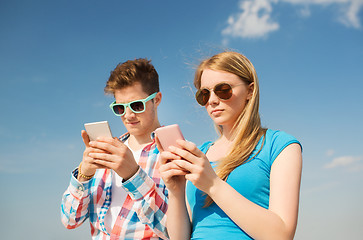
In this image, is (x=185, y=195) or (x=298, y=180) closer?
(x=298, y=180)

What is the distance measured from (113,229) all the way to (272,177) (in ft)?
7.53

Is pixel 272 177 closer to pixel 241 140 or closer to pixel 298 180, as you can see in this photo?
pixel 298 180

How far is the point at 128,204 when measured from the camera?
4.39m

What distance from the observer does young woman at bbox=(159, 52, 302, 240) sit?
9.36 feet

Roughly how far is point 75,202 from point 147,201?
3.59ft

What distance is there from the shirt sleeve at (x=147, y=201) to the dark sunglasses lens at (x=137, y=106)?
41.9 inches

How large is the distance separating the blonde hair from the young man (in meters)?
1.04

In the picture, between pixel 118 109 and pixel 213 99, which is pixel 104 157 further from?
pixel 213 99

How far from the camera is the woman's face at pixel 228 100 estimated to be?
357 cm

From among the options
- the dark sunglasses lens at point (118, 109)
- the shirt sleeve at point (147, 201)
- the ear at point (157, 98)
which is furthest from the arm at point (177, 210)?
the ear at point (157, 98)

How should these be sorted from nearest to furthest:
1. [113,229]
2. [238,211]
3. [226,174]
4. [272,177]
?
[238,211] → [272,177] → [226,174] → [113,229]

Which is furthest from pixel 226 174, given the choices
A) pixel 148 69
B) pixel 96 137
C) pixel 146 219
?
pixel 148 69

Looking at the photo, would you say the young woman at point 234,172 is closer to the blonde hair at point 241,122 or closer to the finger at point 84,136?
the blonde hair at point 241,122

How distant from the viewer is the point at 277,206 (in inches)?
113
